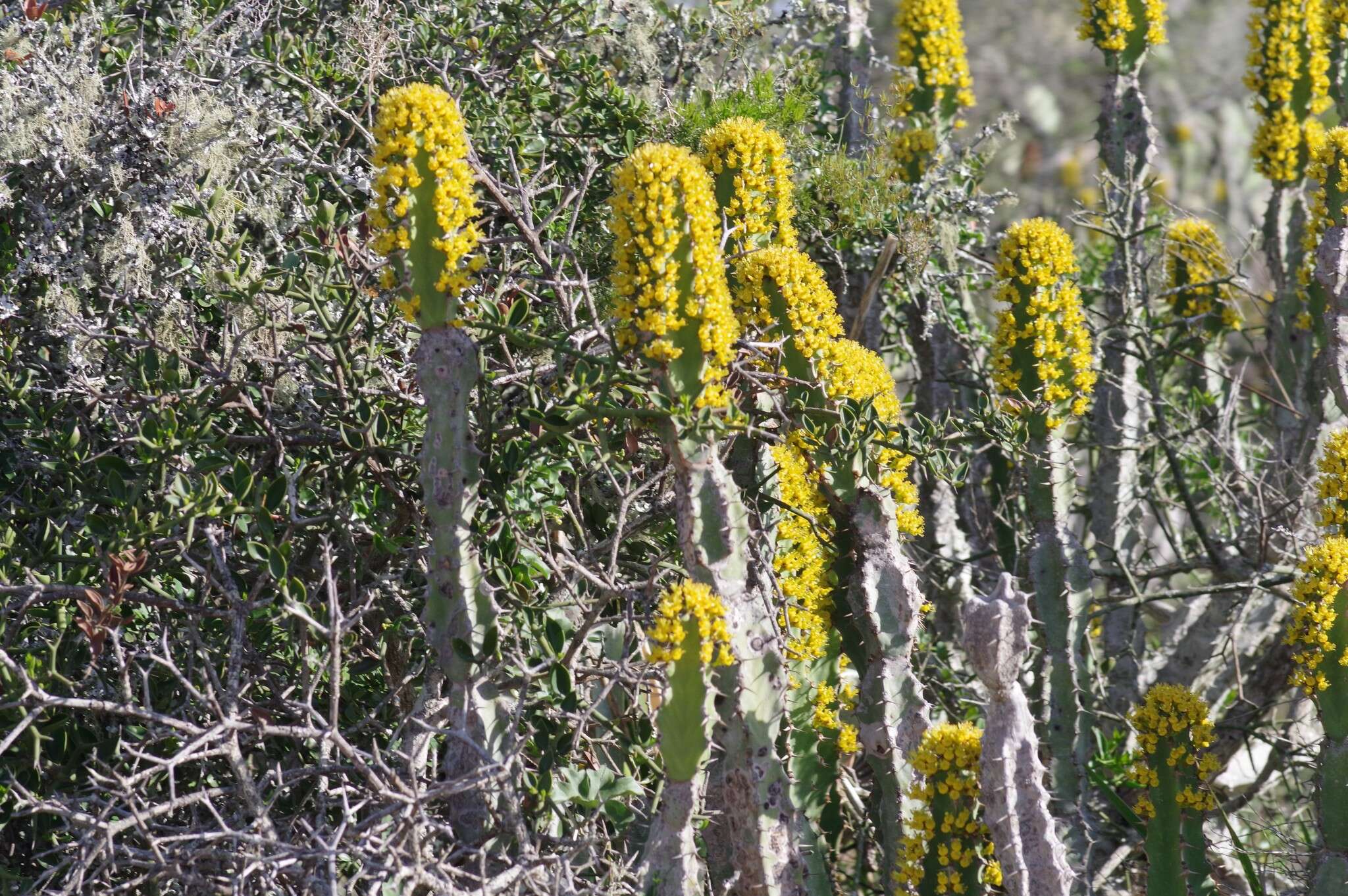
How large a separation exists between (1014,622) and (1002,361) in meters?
1.16

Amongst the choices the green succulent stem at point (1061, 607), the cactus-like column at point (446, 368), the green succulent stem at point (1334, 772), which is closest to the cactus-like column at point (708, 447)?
the cactus-like column at point (446, 368)

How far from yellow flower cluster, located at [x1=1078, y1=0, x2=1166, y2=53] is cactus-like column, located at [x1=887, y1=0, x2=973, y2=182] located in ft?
1.45

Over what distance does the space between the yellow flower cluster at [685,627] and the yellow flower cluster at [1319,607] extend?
1470 millimetres

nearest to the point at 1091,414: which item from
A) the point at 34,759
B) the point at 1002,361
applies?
the point at 1002,361

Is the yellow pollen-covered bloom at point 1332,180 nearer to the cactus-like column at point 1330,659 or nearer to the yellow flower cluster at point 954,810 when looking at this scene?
the cactus-like column at point 1330,659

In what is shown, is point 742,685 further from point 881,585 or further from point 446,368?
point 446,368

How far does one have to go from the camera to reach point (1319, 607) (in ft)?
9.64

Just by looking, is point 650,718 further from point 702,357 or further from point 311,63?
point 311,63

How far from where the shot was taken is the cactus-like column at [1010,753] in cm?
243

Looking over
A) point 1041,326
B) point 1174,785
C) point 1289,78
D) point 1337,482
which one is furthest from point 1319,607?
point 1289,78

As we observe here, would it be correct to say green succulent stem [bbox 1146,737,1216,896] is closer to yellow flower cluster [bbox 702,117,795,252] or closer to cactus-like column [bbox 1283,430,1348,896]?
cactus-like column [bbox 1283,430,1348,896]

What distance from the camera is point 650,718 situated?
2.72m

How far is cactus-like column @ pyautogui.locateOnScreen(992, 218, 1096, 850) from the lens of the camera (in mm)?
3336

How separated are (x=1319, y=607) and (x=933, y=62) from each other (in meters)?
2.46
